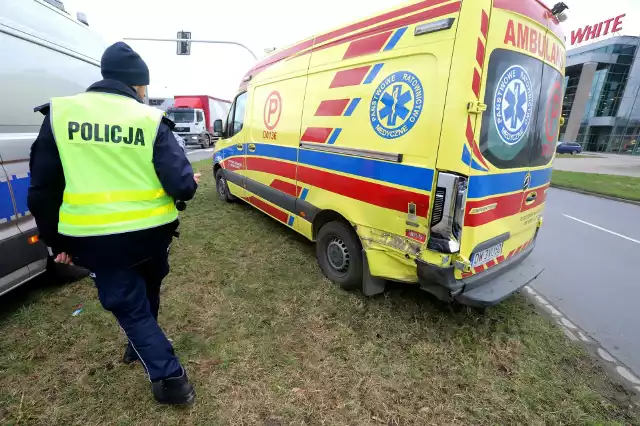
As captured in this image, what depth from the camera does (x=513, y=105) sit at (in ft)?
7.97

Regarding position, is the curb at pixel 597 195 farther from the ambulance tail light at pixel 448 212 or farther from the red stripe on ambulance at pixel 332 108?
the red stripe on ambulance at pixel 332 108

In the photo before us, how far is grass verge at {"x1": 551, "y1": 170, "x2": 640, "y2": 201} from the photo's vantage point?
9506 mm

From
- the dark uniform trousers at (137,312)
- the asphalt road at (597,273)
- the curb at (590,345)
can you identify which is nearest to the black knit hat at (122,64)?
the dark uniform trousers at (137,312)

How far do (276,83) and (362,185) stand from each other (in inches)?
86.4

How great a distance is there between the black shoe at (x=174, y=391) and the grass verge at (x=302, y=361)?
3.0 inches

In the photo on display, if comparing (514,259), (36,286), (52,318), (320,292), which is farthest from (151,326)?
(514,259)

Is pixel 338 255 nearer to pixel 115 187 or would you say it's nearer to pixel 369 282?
pixel 369 282

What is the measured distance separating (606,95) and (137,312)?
46676mm

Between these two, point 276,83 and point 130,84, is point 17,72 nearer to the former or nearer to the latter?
point 130,84

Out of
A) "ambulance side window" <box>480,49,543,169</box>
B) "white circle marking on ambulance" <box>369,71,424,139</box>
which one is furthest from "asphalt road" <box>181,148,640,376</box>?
"white circle marking on ambulance" <box>369,71,424,139</box>

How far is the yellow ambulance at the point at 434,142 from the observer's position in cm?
221

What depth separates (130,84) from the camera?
1.78 meters

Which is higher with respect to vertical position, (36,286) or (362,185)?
(362,185)

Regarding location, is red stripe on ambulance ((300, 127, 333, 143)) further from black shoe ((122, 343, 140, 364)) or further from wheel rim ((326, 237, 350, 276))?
black shoe ((122, 343, 140, 364))
